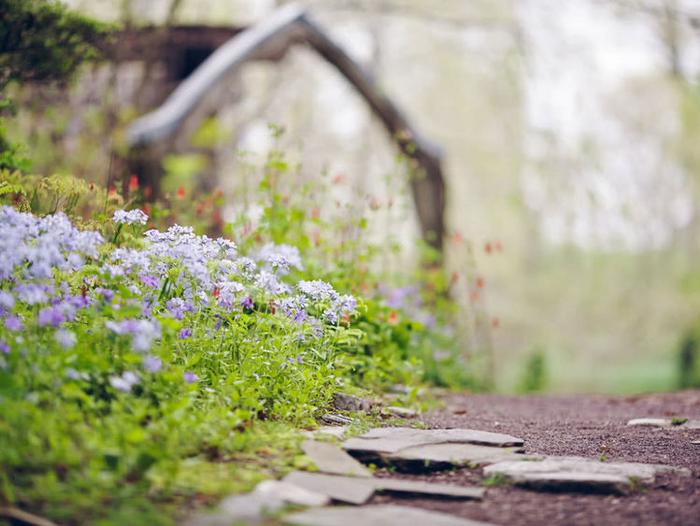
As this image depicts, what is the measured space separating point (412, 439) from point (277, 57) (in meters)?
5.77

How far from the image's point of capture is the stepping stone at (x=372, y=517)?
217 cm

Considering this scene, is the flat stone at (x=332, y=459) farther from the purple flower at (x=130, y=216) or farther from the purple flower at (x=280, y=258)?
the purple flower at (x=130, y=216)

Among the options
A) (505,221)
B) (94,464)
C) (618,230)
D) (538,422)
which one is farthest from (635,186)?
(94,464)

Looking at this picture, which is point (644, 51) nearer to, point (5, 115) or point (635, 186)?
point (635, 186)

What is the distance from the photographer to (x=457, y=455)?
299cm

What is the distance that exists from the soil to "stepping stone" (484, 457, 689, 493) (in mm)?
35

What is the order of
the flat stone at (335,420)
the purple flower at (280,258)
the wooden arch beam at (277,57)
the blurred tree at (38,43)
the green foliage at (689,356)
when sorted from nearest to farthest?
1. the flat stone at (335,420)
2. the purple flower at (280,258)
3. the blurred tree at (38,43)
4. the wooden arch beam at (277,57)
5. the green foliage at (689,356)

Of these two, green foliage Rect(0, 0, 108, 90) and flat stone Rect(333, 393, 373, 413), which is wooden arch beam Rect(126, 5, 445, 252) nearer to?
green foliage Rect(0, 0, 108, 90)

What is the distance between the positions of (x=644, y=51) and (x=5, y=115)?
1076 cm

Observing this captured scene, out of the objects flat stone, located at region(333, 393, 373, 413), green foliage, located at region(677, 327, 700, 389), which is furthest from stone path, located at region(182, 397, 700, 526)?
green foliage, located at region(677, 327, 700, 389)

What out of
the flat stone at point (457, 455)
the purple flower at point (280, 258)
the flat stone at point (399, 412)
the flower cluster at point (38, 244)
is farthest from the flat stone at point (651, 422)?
the flower cluster at point (38, 244)

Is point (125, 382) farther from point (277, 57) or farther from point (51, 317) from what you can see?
point (277, 57)

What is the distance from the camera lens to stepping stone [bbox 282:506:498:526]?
2.17 m

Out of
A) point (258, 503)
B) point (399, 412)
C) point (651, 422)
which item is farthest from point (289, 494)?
point (651, 422)
